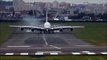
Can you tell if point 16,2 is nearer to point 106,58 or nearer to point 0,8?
point 0,8

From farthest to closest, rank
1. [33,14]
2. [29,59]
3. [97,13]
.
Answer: [33,14]
[97,13]
[29,59]

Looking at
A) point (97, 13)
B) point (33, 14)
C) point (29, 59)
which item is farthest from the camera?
point (33, 14)

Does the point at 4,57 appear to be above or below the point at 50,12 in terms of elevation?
above

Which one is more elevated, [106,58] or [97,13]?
[106,58]

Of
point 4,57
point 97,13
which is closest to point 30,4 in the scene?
point 97,13

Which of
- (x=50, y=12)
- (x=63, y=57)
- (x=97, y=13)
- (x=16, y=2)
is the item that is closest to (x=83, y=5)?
(x=97, y=13)

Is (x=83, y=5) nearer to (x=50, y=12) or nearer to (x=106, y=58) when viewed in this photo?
(x=50, y=12)

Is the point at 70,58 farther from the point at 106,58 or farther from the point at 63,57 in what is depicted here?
the point at 106,58

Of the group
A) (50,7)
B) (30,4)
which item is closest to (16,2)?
(30,4)

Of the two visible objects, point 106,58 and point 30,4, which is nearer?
point 106,58
